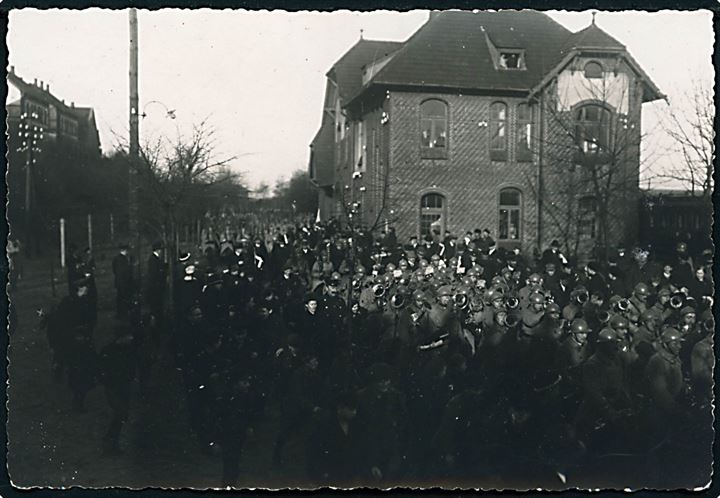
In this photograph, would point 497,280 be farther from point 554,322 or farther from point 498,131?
point 498,131

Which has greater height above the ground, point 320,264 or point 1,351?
point 320,264

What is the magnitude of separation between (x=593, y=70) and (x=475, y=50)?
127 cm

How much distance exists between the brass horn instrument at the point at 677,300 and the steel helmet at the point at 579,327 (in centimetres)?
94

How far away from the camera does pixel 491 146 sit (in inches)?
233

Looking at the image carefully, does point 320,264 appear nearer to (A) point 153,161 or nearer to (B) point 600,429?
(A) point 153,161

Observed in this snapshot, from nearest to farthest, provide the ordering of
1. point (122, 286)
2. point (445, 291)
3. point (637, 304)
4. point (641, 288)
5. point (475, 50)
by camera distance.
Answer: point (475, 50) < point (641, 288) < point (122, 286) < point (637, 304) < point (445, 291)

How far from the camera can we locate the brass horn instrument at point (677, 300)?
5801mm

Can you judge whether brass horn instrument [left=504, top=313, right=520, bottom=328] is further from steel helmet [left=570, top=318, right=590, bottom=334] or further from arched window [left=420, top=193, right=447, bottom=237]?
arched window [left=420, top=193, right=447, bottom=237]

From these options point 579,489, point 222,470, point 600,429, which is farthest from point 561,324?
point 222,470

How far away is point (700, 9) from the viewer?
4781 millimetres

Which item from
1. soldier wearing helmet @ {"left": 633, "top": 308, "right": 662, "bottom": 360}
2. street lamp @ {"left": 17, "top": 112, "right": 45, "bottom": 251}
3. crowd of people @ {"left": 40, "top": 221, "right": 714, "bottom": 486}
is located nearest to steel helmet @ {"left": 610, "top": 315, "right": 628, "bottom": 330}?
crowd of people @ {"left": 40, "top": 221, "right": 714, "bottom": 486}

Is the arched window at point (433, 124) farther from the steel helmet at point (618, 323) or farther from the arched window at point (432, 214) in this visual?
the steel helmet at point (618, 323)

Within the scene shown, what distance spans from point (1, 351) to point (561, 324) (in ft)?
15.5

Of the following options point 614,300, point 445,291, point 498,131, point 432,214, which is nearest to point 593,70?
point 498,131
